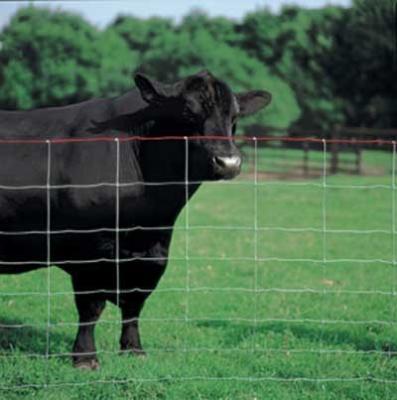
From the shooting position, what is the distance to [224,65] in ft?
155

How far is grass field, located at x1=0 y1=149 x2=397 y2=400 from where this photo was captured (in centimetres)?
478

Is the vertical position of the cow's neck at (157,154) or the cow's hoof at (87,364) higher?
the cow's neck at (157,154)

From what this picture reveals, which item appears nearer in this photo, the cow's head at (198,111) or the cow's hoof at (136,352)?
the cow's head at (198,111)

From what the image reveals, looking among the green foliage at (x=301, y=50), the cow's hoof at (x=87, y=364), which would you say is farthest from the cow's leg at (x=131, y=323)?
the green foliage at (x=301, y=50)

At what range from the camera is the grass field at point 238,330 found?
4.78 m

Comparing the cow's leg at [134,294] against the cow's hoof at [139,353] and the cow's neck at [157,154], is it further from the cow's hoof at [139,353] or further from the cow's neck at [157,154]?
the cow's neck at [157,154]

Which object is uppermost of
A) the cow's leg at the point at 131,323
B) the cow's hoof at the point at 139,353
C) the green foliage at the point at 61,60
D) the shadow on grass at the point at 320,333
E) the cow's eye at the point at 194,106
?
the green foliage at the point at 61,60

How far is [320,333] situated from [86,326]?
183cm

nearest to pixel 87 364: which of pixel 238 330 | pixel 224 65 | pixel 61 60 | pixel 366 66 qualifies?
pixel 238 330

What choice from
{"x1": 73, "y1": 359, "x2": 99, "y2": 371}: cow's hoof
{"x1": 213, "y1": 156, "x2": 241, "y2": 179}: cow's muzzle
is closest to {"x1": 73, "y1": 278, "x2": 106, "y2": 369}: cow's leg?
{"x1": 73, "y1": 359, "x2": 99, "y2": 371}: cow's hoof

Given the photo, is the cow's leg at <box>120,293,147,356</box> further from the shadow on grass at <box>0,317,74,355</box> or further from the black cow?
the shadow on grass at <box>0,317,74,355</box>

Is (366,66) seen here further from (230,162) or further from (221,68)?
(230,162)

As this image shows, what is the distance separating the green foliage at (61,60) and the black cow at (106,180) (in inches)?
1582

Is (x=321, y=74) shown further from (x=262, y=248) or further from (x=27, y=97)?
(x=262, y=248)
